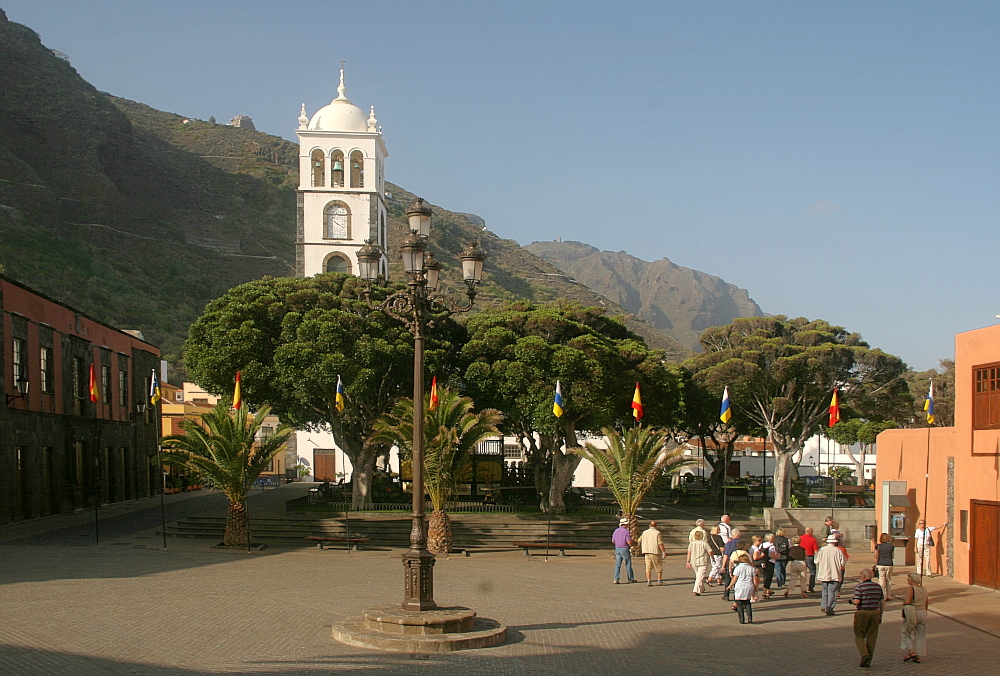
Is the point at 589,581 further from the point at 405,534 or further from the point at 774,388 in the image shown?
the point at 774,388

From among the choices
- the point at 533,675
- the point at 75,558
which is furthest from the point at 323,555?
the point at 533,675

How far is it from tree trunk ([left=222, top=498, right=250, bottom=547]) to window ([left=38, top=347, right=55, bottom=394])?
400 inches

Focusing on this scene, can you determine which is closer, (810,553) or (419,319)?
(419,319)

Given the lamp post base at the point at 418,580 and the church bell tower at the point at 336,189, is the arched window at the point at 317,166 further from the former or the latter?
the lamp post base at the point at 418,580

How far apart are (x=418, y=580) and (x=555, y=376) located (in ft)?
56.0

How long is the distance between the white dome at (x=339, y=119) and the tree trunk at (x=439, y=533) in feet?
98.5

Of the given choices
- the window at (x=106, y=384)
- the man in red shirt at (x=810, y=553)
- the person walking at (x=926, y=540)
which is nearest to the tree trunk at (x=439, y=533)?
the man in red shirt at (x=810, y=553)

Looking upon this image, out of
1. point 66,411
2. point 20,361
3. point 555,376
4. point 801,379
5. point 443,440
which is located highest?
point 20,361

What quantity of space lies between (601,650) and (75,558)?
43.1ft

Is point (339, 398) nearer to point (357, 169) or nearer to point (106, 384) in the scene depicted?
point (106, 384)

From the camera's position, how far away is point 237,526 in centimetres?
2478

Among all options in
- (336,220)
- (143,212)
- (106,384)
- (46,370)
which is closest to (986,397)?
(46,370)

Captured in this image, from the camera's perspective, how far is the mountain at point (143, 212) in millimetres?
92250

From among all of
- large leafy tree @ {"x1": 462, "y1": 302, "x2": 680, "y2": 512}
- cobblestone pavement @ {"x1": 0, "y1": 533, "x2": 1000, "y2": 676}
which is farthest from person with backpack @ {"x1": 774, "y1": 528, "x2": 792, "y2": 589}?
large leafy tree @ {"x1": 462, "y1": 302, "x2": 680, "y2": 512}
